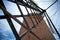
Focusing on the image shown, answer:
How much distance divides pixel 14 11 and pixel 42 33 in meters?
2.14

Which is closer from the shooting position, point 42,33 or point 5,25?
point 5,25

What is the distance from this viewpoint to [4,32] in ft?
17.6

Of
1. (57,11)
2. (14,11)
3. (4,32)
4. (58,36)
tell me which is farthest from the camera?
(57,11)

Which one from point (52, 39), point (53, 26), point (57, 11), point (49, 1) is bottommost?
point (52, 39)

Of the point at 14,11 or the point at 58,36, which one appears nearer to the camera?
the point at 14,11

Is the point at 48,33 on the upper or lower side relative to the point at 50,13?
lower

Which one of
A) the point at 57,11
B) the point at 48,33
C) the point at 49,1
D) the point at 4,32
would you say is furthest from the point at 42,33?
the point at 4,32

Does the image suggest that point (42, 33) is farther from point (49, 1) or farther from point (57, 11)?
point (49, 1)

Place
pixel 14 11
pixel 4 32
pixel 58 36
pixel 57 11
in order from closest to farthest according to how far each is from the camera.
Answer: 1. pixel 4 32
2. pixel 14 11
3. pixel 58 36
4. pixel 57 11

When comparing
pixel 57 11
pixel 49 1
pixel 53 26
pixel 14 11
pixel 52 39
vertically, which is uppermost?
pixel 14 11

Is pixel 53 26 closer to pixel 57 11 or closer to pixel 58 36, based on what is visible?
pixel 58 36

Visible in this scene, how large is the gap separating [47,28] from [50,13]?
0.88m

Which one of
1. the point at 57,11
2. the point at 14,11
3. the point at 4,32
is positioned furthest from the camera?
the point at 57,11

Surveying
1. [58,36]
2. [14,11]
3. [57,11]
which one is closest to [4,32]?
[14,11]
